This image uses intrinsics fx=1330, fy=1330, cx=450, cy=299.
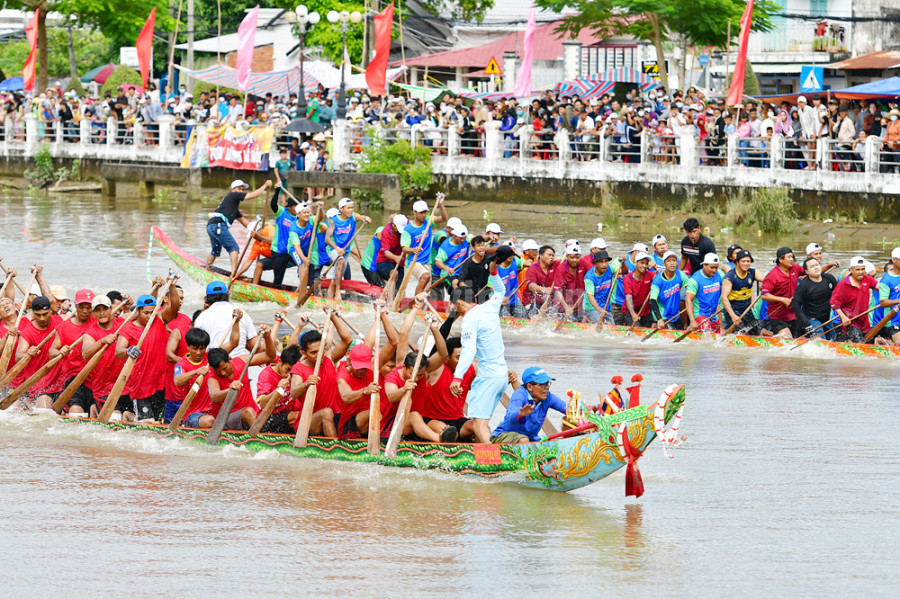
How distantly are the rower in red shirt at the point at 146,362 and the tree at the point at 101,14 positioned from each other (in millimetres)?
27138

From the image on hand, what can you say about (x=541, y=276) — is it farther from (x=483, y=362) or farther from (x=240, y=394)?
(x=483, y=362)

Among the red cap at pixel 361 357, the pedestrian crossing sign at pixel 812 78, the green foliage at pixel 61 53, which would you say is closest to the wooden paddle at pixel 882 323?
the red cap at pixel 361 357

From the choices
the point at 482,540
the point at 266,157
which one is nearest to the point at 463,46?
the point at 266,157

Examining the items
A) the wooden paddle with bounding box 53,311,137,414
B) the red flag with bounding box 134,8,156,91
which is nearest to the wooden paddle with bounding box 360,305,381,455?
the wooden paddle with bounding box 53,311,137,414

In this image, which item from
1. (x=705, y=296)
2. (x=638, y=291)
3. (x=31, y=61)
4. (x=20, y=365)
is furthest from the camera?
(x=31, y=61)

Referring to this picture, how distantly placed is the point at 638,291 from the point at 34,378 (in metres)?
6.89

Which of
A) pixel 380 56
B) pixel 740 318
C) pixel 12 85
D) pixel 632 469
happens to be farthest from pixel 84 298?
pixel 12 85

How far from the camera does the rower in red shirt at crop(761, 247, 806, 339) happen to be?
14312mm

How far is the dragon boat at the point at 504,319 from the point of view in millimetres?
14016

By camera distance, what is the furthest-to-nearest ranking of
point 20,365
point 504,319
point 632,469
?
point 504,319, point 20,365, point 632,469

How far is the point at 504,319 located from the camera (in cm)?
1623

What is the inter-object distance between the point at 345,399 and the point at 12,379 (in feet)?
11.3

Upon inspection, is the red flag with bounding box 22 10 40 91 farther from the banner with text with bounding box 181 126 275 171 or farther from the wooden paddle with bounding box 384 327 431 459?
the wooden paddle with bounding box 384 327 431 459

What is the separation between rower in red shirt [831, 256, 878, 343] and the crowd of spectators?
29.7ft
